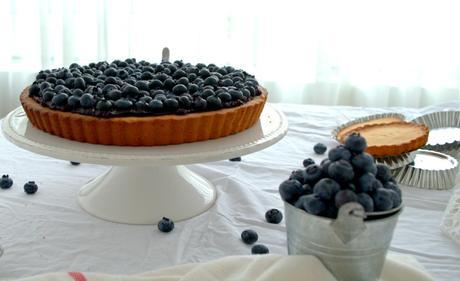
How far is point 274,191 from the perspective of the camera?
Answer: 1.05 metres

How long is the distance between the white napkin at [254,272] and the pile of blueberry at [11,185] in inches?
16.2

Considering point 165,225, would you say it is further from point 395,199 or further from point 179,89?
point 395,199

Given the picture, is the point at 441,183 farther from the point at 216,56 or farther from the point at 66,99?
the point at 216,56

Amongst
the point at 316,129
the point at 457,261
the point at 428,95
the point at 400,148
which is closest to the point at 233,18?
the point at 428,95

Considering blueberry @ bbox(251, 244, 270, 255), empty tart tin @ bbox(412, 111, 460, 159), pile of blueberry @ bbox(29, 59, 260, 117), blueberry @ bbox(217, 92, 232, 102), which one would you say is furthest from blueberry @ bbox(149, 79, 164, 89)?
empty tart tin @ bbox(412, 111, 460, 159)

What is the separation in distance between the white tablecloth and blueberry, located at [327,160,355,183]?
27 cm

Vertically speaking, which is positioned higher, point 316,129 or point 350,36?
point 350,36

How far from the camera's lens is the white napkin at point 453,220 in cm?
86

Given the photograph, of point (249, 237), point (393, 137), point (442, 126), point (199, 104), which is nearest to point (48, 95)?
point (199, 104)

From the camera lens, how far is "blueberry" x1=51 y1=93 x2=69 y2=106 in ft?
3.09

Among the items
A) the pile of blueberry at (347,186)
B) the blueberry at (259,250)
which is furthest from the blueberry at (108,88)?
the pile of blueberry at (347,186)

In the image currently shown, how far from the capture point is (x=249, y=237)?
2.75 feet

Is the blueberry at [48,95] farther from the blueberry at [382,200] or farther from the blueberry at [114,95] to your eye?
the blueberry at [382,200]

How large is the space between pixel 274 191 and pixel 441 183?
296mm
